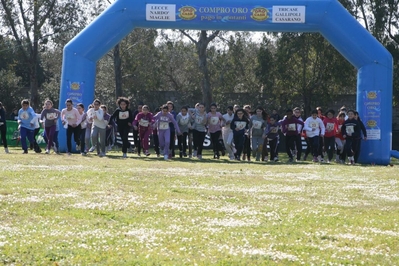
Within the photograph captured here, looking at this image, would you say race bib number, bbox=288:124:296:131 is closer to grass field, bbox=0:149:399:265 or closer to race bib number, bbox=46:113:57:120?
grass field, bbox=0:149:399:265

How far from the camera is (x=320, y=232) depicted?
7.54 meters

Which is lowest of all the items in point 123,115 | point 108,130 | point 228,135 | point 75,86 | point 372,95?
point 228,135

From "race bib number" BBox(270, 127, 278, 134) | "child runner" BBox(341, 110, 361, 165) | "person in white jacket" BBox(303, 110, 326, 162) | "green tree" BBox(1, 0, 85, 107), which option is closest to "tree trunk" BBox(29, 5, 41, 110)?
"green tree" BBox(1, 0, 85, 107)

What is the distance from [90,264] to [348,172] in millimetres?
11501

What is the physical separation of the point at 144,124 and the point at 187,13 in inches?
137

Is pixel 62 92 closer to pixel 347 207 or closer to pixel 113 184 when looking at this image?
pixel 113 184

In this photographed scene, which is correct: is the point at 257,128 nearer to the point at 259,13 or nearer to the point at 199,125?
the point at 199,125

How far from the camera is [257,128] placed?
21.0 meters

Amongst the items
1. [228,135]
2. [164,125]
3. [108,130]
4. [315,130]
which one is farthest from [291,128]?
[108,130]

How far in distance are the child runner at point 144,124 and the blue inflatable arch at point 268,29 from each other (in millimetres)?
1785

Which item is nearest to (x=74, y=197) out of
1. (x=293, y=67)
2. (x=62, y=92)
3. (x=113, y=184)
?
(x=113, y=184)

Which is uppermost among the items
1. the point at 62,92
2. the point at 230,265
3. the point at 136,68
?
the point at 136,68

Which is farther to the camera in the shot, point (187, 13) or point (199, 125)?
point (199, 125)

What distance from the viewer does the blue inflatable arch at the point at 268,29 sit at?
20.7 metres
